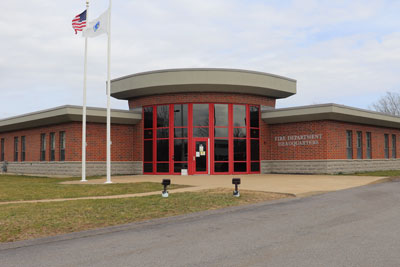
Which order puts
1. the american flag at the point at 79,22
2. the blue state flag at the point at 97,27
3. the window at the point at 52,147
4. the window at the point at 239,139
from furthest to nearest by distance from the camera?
the window at the point at 52,147 < the window at the point at 239,139 < the american flag at the point at 79,22 < the blue state flag at the point at 97,27

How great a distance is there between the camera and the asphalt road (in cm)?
590

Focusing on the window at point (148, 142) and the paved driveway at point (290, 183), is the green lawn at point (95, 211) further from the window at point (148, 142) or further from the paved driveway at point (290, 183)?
the window at point (148, 142)

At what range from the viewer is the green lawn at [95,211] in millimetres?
8570

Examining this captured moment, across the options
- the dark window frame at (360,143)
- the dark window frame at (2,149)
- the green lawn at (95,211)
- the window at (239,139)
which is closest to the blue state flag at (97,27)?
the window at (239,139)

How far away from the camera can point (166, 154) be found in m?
27.5

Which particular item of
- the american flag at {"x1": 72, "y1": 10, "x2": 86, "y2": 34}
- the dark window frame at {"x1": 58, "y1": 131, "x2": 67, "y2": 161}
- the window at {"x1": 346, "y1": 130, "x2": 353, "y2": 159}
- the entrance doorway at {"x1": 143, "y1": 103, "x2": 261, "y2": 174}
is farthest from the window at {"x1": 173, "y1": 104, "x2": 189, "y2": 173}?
the window at {"x1": 346, "y1": 130, "x2": 353, "y2": 159}

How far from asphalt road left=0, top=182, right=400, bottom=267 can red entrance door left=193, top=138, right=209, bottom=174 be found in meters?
15.9

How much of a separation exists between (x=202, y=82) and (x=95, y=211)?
16.4 metres

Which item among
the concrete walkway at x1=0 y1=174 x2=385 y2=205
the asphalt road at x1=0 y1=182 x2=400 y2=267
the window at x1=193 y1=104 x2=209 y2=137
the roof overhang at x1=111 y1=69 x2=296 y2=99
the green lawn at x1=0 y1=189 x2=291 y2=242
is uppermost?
the roof overhang at x1=111 y1=69 x2=296 y2=99

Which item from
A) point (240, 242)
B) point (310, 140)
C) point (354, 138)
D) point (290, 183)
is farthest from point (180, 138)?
point (240, 242)

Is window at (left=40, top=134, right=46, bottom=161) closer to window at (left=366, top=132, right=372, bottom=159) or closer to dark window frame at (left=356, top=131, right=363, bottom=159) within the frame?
dark window frame at (left=356, top=131, right=363, bottom=159)

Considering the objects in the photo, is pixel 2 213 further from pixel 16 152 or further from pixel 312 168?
pixel 16 152

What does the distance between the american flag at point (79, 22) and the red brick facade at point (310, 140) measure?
45.4ft

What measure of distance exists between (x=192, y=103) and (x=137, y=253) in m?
21.1
